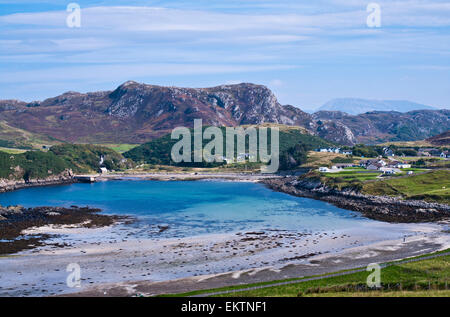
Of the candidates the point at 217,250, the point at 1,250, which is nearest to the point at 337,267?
the point at 217,250

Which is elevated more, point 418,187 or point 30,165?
point 30,165

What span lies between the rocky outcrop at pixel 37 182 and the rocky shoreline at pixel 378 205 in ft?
229

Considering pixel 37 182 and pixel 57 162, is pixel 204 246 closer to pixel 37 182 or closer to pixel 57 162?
pixel 37 182

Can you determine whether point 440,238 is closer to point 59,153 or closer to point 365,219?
point 365,219

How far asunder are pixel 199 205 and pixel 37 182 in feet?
208

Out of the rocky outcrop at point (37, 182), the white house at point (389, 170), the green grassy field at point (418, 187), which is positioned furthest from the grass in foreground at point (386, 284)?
the rocky outcrop at point (37, 182)

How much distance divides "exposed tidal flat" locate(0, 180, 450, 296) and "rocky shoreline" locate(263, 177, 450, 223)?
346 cm

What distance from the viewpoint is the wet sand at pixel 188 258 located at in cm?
3959

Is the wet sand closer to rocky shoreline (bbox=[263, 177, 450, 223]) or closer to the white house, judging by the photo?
rocky shoreline (bbox=[263, 177, 450, 223])

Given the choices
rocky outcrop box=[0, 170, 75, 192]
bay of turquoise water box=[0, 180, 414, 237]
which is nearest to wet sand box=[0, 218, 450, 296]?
bay of turquoise water box=[0, 180, 414, 237]

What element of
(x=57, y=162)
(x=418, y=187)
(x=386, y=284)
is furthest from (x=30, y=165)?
(x=386, y=284)

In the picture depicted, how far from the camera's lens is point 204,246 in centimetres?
5453

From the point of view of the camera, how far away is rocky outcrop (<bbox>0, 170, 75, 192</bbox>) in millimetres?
117875

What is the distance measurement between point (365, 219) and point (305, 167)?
7304 centimetres
